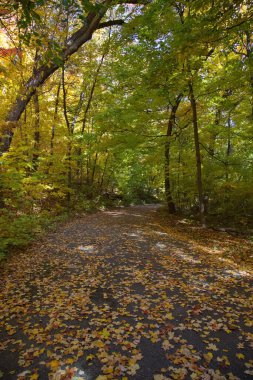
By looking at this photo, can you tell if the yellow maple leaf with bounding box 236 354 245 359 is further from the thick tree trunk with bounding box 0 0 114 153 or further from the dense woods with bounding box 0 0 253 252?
the thick tree trunk with bounding box 0 0 114 153

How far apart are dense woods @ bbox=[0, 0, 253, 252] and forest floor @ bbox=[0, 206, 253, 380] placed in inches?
81.0

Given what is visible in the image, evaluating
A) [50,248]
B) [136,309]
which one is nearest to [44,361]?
[136,309]

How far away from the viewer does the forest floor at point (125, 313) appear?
3535 millimetres

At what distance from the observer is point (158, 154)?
1595cm

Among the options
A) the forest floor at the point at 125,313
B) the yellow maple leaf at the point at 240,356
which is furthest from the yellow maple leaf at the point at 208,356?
the yellow maple leaf at the point at 240,356

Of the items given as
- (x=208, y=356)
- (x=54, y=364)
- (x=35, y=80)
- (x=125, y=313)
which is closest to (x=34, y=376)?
(x=54, y=364)

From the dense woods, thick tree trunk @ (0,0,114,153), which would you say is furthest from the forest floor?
thick tree trunk @ (0,0,114,153)

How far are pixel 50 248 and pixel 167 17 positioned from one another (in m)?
10.6

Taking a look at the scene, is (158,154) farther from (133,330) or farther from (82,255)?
(133,330)

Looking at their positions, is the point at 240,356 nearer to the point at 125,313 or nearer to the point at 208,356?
the point at 208,356

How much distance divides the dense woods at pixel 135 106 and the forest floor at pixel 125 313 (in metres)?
2.06

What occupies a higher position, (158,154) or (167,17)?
(167,17)

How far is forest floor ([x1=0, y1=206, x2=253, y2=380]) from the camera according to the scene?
354 centimetres

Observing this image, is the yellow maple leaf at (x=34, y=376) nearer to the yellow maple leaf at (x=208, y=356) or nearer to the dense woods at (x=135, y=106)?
the yellow maple leaf at (x=208, y=356)
